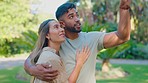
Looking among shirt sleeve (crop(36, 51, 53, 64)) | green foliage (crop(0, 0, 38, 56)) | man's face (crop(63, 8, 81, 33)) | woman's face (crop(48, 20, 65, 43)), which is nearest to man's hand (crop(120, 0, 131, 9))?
man's face (crop(63, 8, 81, 33))

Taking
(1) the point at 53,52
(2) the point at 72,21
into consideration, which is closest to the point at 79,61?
(1) the point at 53,52

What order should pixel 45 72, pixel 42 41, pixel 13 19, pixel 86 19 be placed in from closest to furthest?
pixel 45 72 → pixel 42 41 → pixel 86 19 → pixel 13 19

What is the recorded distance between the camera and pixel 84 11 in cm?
2352

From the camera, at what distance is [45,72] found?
94.7 inches

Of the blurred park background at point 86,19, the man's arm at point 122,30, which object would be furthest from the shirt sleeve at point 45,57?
the blurred park background at point 86,19

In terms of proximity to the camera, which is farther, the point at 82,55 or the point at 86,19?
the point at 86,19

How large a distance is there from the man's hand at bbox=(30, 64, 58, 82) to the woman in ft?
0.09

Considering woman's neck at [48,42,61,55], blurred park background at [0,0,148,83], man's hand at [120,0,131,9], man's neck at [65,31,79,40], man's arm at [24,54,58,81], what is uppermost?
man's hand at [120,0,131,9]

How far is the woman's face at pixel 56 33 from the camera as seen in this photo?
2475mm

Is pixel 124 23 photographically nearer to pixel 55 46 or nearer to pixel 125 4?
pixel 125 4

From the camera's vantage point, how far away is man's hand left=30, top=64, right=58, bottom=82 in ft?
7.82

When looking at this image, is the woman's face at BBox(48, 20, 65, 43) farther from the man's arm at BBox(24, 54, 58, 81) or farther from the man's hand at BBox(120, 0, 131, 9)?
the man's hand at BBox(120, 0, 131, 9)

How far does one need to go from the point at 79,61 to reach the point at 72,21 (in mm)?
314

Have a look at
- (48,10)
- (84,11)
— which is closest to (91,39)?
(84,11)
